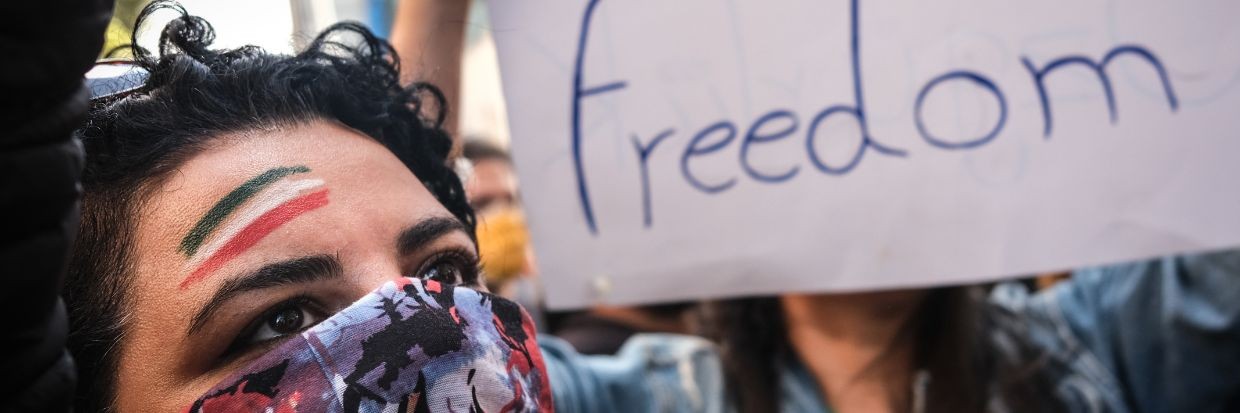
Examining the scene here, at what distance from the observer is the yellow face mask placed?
10.9 ft

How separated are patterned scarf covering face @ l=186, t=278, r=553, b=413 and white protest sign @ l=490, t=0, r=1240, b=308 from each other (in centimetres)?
53

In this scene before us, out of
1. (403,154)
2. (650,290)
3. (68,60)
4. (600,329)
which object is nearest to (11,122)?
(68,60)

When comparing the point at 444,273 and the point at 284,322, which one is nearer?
the point at 284,322

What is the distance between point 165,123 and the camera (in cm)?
101

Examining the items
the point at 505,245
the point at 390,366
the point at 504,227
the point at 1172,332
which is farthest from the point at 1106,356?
the point at 504,227

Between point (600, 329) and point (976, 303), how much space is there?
3.23 ft

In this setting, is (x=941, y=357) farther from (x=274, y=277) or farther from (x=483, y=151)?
(x=483, y=151)

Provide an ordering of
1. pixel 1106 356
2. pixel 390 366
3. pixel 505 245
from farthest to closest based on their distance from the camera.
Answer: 1. pixel 505 245
2. pixel 1106 356
3. pixel 390 366

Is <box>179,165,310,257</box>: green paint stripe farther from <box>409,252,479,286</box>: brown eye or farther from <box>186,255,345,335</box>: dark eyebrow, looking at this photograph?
<box>409,252,479,286</box>: brown eye

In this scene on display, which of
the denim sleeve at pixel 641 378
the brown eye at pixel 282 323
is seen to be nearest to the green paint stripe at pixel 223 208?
the brown eye at pixel 282 323

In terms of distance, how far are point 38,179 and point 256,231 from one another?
0.36m

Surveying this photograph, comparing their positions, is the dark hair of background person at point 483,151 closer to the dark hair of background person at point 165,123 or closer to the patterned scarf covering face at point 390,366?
the dark hair of background person at point 165,123

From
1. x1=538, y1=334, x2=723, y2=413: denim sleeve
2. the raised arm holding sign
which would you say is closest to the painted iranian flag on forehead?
the raised arm holding sign

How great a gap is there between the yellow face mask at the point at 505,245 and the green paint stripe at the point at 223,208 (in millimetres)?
2193
